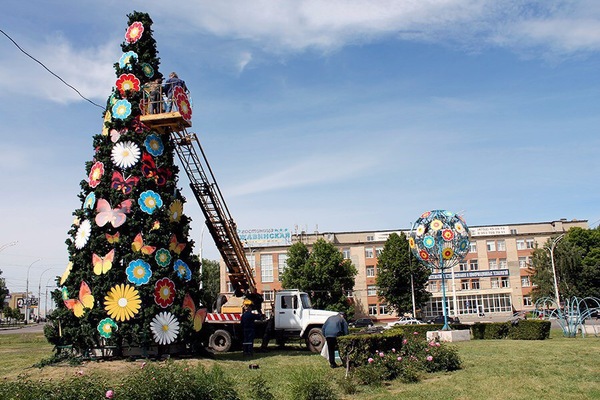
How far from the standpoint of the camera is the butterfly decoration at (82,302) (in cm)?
1684

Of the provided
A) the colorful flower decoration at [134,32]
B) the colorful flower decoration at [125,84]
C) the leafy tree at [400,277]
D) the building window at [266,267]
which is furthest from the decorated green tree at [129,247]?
the building window at [266,267]

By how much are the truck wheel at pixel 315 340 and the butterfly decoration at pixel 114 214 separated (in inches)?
379

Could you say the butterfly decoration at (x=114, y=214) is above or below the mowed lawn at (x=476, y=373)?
above

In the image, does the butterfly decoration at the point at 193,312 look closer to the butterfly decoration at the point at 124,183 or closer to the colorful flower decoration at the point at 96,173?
the butterfly decoration at the point at 124,183

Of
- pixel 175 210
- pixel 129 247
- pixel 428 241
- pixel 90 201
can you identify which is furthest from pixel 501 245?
pixel 90 201

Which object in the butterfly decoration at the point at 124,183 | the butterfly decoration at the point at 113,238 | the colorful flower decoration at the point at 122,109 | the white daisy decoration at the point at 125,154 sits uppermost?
the colorful flower decoration at the point at 122,109

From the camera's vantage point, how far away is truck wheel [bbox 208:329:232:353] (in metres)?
22.0

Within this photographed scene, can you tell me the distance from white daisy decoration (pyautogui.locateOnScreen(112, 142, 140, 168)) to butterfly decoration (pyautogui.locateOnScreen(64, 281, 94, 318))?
13.9ft

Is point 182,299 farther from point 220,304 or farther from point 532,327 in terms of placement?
point 532,327

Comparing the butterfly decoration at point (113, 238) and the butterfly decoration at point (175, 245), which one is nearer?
the butterfly decoration at point (113, 238)

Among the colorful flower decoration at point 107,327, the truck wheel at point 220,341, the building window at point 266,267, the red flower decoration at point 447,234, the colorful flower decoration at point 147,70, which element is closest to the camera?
the colorful flower decoration at point 107,327

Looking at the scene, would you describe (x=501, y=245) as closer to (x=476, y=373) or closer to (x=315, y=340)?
(x=315, y=340)

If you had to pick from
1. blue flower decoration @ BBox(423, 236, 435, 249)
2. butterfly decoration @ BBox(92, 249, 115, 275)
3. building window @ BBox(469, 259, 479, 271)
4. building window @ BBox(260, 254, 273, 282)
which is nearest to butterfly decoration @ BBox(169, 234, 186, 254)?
butterfly decoration @ BBox(92, 249, 115, 275)

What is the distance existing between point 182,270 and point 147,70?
7593 mm
